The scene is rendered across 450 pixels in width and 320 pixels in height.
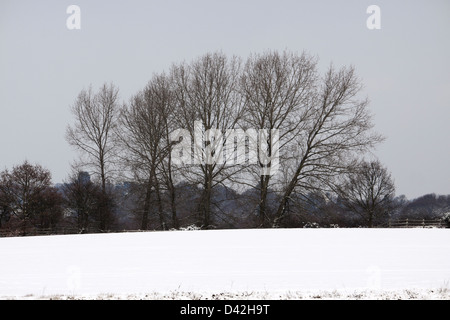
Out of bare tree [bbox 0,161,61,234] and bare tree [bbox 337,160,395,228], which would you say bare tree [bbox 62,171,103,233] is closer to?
bare tree [bbox 0,161,61,234]

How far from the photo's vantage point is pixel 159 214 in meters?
37.5

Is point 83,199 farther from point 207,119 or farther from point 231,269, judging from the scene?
point 231,269

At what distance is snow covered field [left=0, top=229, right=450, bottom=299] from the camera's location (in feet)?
36.1

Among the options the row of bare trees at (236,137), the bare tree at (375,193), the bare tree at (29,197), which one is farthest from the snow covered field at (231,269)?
the bare tree at (375,193)

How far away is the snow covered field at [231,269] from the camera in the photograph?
36.1 feet

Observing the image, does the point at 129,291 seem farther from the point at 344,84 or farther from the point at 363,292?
the point at 344,84

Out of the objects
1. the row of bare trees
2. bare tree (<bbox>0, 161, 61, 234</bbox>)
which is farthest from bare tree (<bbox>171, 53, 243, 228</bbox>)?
bare tree (<bbox>0, 161, 61, 234</bbox>)

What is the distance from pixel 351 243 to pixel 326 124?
46.9 ft

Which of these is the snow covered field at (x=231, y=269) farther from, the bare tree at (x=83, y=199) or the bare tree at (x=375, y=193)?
the bare tree at (x=375, y=193)

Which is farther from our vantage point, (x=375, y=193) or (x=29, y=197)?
(x=375, y=193)

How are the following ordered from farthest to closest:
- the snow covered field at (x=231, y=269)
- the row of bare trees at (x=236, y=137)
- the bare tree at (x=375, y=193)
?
the bare tree at (x=375, y=193)
the row of bare trees at (x=236, y=137)
the snow covered field at (x=231, y=269)

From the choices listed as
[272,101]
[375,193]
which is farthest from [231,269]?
[375,193]

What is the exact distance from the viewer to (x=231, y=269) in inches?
561
